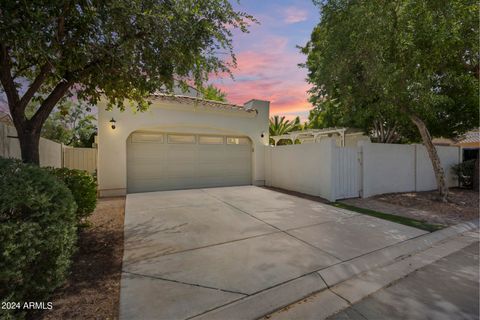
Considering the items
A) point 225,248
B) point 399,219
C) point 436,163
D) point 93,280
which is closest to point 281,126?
point 436,163

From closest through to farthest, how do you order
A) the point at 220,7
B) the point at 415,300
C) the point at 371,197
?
the point at 415,300, the point at 220,7, the point at 371,197

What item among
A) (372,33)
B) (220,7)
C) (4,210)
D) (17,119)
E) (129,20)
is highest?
(372,33)

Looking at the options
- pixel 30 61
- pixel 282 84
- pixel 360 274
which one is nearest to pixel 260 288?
pixel 360 274

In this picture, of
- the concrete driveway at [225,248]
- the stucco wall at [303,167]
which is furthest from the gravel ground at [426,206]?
the concrete driveway at [225,248]

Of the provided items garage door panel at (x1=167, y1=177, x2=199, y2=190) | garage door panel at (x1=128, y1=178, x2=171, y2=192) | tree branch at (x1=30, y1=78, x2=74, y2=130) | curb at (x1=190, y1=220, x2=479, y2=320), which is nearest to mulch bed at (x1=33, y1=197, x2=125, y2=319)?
curb at (x1=190, y1=220, x2=479, y2=320)

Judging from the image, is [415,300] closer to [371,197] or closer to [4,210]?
[4,210]

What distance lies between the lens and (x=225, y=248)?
3900 mm

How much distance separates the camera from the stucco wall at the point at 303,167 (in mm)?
7766

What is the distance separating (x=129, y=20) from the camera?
11.9 ft

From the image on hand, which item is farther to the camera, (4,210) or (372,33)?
(372,33)

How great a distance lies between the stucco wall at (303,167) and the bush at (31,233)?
7065 mm

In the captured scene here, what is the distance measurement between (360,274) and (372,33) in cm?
573

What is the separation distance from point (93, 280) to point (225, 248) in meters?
1.89

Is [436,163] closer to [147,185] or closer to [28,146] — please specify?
[147,185]
